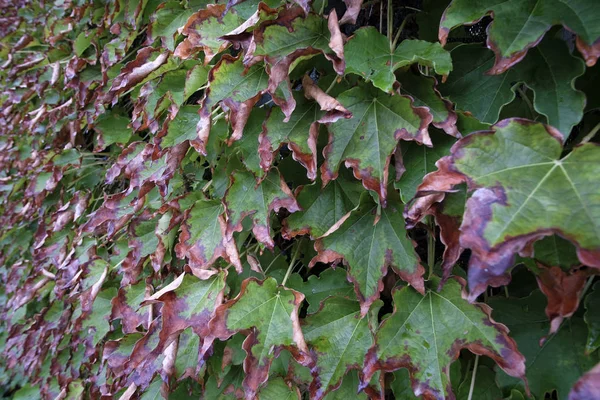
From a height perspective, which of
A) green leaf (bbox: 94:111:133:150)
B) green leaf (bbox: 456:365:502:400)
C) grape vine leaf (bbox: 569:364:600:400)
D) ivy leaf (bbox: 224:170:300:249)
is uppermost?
grape vine leaf (bbox: 569:364:600:400)

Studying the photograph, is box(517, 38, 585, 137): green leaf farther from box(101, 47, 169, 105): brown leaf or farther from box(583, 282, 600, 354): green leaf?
box(101, 47, 169, 105): brown leaf

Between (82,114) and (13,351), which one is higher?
(82,114)

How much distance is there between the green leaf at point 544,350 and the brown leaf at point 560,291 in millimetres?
151

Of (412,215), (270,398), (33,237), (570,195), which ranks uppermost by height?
(570,195)

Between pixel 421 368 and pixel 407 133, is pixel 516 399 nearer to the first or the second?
pixel 421 368

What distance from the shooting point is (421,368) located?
2.33 ft

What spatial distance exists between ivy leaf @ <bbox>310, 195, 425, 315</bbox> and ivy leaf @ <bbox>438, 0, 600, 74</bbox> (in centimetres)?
31

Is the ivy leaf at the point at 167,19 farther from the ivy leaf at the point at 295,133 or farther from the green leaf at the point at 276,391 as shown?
the green leaf at the point at 276,391

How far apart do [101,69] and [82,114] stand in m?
0.22

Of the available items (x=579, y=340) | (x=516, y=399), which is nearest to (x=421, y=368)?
(x=516, y=399)

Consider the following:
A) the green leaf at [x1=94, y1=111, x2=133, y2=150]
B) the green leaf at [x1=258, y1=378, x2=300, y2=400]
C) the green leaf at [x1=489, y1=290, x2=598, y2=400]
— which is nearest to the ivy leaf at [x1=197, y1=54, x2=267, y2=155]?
the green leaf at [x1=258, y1=378, x2=300, y2=400]

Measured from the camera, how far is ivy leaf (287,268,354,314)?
3.02ft

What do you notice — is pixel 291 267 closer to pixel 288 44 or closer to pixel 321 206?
pixel 321 206

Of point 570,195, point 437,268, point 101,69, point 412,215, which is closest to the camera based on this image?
point 570,195
